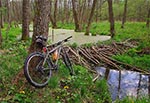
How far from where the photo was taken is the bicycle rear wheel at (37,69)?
5270 mm

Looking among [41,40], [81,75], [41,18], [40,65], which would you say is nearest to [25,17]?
[81,75]

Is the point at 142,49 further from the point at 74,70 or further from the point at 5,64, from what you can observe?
the point at 5,64

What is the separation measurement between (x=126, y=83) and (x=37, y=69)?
3786 mm

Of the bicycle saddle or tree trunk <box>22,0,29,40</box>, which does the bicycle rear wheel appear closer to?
the bicycle saddle

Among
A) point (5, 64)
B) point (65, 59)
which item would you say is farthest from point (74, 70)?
point (5, 64)

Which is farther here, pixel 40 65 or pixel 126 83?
pixel 126 83

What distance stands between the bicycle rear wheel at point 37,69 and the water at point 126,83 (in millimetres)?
2040

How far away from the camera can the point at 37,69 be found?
17.5 feet

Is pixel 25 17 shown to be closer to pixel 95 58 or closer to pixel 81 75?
pixel 95 58

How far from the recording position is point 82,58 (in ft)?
30.2

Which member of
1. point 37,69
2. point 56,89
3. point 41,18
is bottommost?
point 56,89

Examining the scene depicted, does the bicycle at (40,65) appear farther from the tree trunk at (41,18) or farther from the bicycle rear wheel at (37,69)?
the tree trunk at (41,18)

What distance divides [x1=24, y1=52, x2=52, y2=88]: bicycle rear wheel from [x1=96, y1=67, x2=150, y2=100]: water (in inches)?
80.3

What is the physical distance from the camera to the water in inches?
282
